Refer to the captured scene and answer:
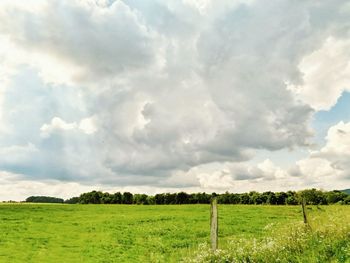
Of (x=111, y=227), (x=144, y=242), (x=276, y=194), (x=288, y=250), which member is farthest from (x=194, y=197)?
(x=288, y=250)

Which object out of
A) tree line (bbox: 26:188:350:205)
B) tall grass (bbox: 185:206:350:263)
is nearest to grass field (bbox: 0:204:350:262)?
tall grass (bbox: 185:206:350:263)

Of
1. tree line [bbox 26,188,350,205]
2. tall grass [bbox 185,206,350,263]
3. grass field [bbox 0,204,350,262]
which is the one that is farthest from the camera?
tree line [bbox 26,188,350,205]

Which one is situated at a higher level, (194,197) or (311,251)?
(194,197)

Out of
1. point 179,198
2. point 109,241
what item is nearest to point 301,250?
point 109,241

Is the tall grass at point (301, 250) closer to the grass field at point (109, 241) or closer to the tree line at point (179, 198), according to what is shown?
the grass field at point (109, 241)

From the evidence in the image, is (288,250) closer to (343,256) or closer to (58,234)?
(343,256)

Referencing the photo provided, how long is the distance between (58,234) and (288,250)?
2560 centimetres

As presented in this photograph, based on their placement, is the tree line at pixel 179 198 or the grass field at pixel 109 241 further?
the tree line at pixel 179 198

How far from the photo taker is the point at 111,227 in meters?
41.8

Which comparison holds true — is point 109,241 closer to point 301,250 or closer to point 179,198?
point 301,250

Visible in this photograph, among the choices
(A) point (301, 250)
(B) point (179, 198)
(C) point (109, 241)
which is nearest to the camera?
(A) point (301, 250)

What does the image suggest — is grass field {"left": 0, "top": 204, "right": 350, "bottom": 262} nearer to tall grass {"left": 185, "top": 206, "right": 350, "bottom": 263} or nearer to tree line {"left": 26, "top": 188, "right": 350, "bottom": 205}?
tall grass {"left": 185, "top": 206, "right": 350, "bottom": 263}

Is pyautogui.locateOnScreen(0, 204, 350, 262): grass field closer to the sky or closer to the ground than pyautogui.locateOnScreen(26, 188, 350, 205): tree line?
closer to the ground

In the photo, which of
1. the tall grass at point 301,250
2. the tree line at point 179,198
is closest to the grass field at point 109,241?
the tall grass at point 301,250
